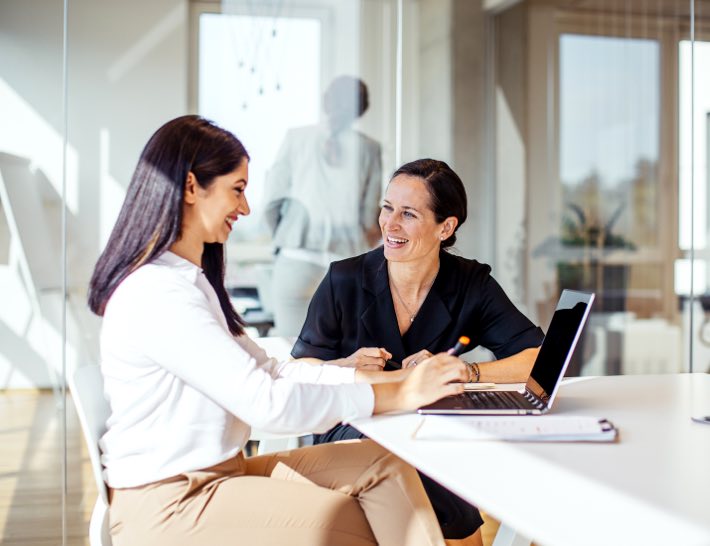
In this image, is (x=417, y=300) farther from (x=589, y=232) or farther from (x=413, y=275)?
(x=589, y=232)

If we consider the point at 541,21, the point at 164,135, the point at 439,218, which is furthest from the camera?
the point at 541,21

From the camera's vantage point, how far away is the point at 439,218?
2.46 meters

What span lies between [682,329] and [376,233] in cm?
163

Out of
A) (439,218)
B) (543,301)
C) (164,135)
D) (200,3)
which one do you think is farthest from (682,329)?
(164,135)

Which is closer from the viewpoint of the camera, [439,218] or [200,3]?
[439,218]

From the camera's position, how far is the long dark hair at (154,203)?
1642mm

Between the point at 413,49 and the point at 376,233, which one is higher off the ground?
the point at 413,49

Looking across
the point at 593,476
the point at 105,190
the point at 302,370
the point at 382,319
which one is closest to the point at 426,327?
the point at 382,319

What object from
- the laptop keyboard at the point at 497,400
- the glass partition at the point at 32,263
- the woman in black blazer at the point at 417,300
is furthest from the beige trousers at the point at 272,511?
the glass partition at the point at 32,263

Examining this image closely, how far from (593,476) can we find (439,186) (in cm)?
132

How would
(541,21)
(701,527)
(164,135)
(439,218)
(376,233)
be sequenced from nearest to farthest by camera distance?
(701,527) < (164,135) < (439,218) < (376,233) < (541,21)

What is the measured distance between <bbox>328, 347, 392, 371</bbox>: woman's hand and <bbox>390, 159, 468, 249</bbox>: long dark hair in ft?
1.70

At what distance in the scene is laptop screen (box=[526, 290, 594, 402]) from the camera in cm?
174

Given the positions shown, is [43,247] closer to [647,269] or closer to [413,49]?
[413,49]
